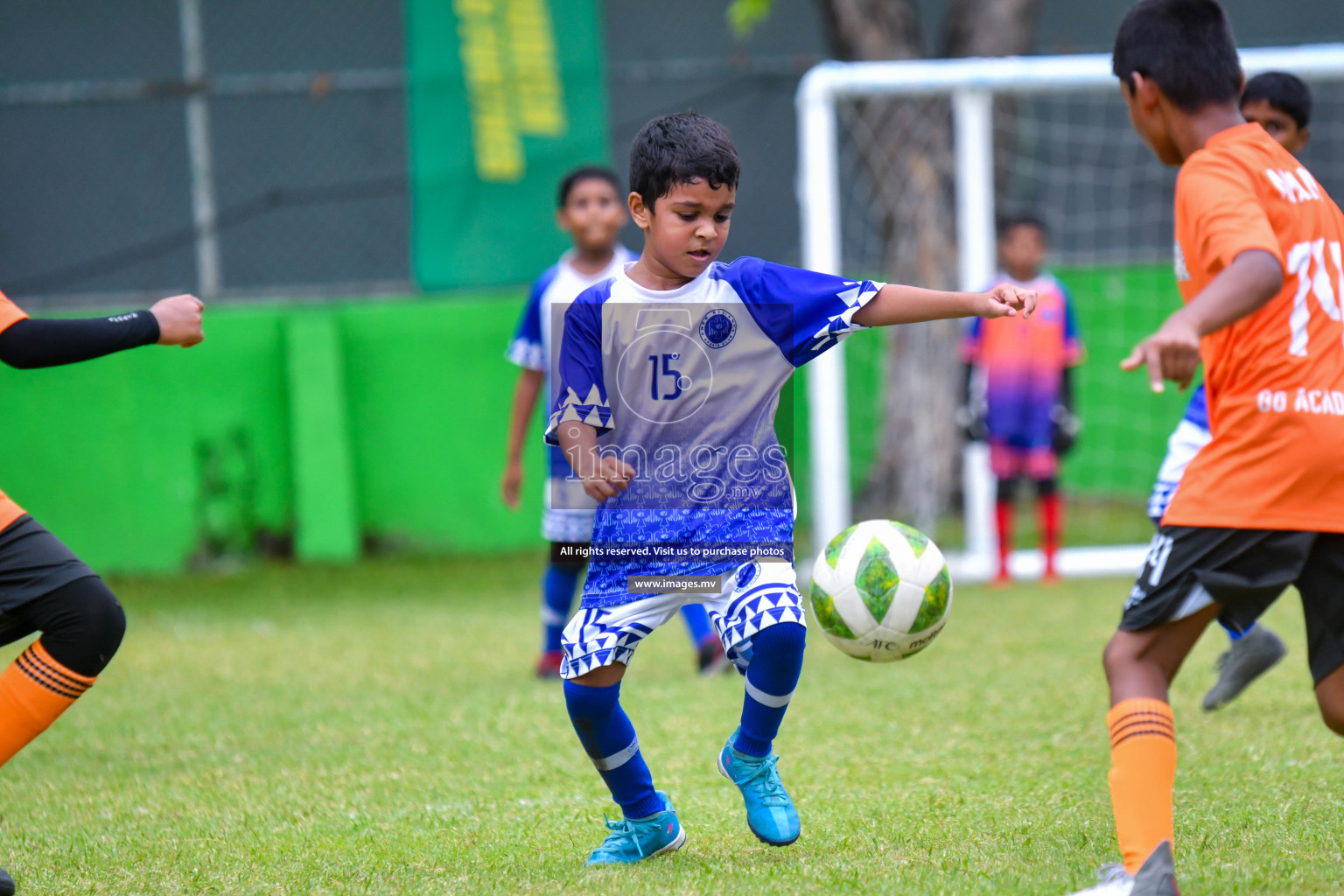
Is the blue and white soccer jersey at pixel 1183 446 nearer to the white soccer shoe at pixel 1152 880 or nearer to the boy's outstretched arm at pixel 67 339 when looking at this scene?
the white soccer shoe at pixel 1152 880

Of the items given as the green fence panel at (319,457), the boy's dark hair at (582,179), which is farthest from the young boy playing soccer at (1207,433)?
the green fence panel at (319,457)

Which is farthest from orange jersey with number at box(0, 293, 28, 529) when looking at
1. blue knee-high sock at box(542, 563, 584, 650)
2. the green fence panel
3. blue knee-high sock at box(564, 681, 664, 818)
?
the green fence panel

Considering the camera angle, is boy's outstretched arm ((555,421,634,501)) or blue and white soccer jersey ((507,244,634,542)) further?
blue and white soccer jersey ((507,244,634,542))

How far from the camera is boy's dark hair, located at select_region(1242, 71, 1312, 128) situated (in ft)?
14.1

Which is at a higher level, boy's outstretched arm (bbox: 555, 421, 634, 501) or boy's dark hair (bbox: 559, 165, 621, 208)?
boy's dark hair (bbox: 559, 165, 621, 208)

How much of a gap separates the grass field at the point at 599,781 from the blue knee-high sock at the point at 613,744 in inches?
5.9

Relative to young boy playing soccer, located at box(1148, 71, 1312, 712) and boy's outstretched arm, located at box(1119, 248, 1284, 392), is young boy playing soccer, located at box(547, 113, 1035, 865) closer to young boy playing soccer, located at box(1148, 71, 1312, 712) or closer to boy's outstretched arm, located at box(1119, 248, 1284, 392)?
boy's outstretched arm, located at box(1119, 248, 1284, 392)

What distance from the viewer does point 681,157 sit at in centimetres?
299

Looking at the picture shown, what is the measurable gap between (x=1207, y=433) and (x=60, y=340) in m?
3.18

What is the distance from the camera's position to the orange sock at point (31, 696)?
3082 mm

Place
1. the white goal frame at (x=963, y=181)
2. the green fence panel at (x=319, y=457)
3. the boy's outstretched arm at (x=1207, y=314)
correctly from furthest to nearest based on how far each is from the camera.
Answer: the green fence panel at (x=319, y=457) → the white goal frame at (x=963, y=181) → the boy's outstretched arm at (x=1207, y=314)

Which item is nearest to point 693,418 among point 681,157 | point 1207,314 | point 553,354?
point 681,157

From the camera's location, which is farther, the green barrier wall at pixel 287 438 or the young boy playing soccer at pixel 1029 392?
the green barrier wall at pixel 287 438

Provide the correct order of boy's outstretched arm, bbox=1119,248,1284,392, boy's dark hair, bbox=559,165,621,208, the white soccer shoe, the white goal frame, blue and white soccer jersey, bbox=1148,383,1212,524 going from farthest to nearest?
the white goal frame < boy's dark hair, bbox=559,165,621,208 < blue and white soccer jersey, bbox=1148,383,1212,524 < the white soccer shoe < boy's outstretched arm, bbox=1119,248,1284,392
